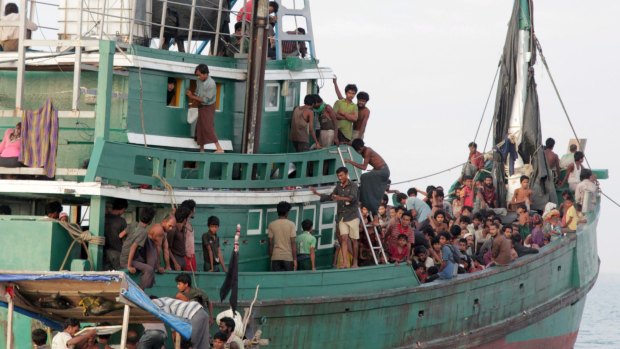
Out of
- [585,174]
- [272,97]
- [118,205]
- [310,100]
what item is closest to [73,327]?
[118,205]

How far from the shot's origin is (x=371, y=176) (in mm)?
23500

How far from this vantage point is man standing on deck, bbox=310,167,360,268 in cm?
2284

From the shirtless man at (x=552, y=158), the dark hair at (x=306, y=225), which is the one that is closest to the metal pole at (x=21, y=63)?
the dark hair at (x=306, y=225)

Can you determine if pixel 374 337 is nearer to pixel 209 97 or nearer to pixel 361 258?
pixel 361 258

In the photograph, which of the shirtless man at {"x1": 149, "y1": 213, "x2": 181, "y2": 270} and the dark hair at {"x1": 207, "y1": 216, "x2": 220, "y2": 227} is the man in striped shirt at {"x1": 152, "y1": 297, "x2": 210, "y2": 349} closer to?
the shirtless man at {"x1": 149, "y1": 213, "x2": 181, "y2": 270}

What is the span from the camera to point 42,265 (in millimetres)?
19797

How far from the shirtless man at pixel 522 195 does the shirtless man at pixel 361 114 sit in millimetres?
5632

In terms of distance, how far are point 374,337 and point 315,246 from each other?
1.53 m

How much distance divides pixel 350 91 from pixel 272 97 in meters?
1.54

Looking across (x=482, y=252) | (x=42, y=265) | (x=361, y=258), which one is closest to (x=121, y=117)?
(x=42, y=265)

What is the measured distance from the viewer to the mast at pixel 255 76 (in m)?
22.3

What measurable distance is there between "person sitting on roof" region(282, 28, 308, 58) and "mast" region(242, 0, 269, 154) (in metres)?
1.56

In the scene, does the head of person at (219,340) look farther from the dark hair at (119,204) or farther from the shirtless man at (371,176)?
the shirtless man at (371,176)

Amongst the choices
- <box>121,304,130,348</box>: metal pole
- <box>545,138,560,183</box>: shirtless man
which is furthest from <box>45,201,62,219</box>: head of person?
<box>545,138,560,183</box>: shirtless man
